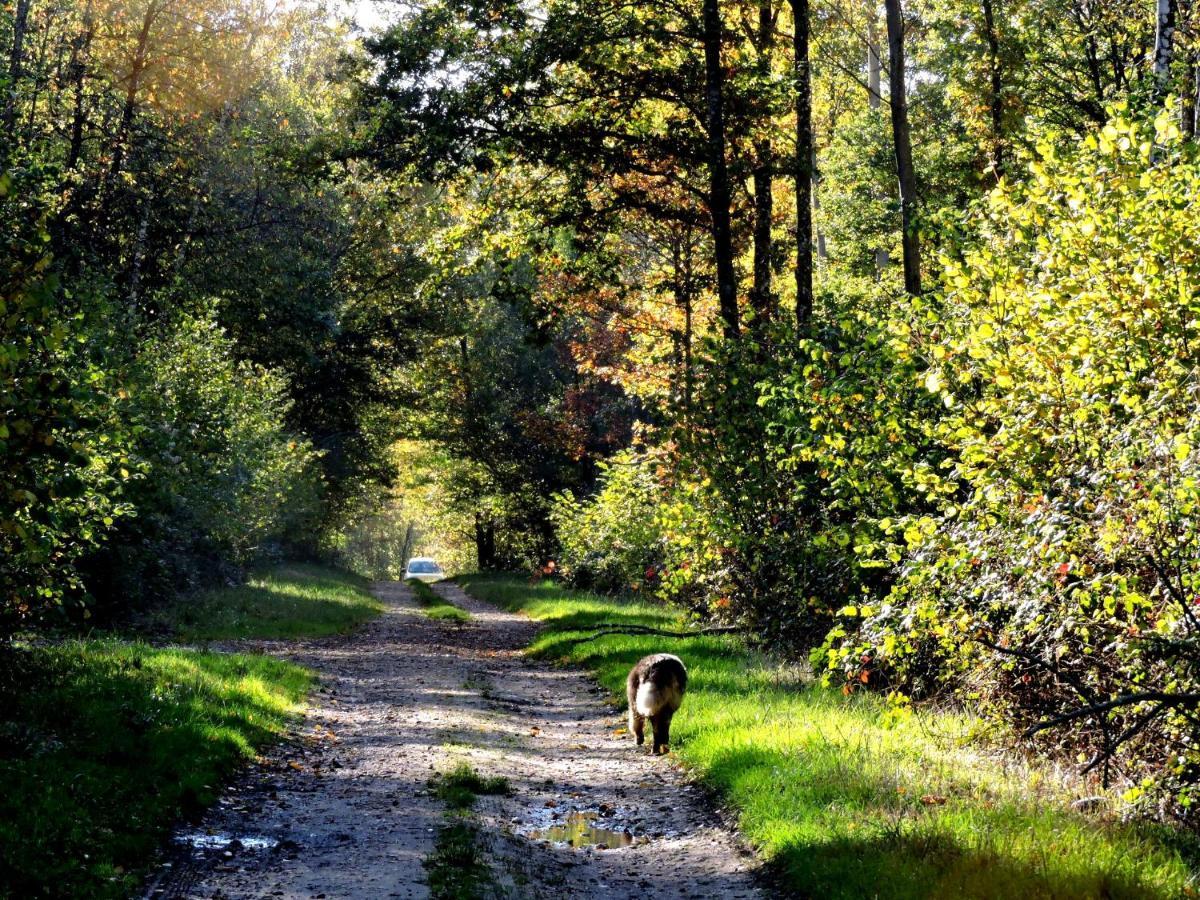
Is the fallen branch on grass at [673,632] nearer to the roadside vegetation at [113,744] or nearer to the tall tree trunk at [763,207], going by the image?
the roadside vegetation at [113,744]

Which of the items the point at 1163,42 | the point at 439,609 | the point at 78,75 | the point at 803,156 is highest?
the point at 78,75

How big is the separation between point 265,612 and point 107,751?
16.2 metres

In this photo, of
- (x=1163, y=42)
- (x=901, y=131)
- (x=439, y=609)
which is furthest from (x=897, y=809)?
(x=439, y=609)

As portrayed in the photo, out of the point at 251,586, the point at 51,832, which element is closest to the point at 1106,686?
the point at 51,832

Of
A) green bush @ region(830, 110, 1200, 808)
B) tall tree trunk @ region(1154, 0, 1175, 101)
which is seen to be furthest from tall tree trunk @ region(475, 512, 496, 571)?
green bush @ region(830, 110, 1200, 808)

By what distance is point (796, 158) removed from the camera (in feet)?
64.3

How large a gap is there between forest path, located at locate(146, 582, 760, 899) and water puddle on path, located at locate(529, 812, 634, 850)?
0.08ft

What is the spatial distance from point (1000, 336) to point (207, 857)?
271 inches

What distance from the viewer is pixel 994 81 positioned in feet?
83.1

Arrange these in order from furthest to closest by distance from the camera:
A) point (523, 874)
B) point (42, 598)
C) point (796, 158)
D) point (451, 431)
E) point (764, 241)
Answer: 1. point (451, 431)
2. point (764, 241)
3. point (796, 158)
4. point (42, 598)
5. point (523, 874)

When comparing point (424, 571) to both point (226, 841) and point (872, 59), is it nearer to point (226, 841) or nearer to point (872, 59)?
point (872, 59)

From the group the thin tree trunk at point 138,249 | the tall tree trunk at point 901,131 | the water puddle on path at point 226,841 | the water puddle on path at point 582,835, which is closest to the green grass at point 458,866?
the water puddle on path at point 582,835

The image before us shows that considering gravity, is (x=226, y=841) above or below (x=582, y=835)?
above

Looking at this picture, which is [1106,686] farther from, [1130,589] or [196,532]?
[196,532]
